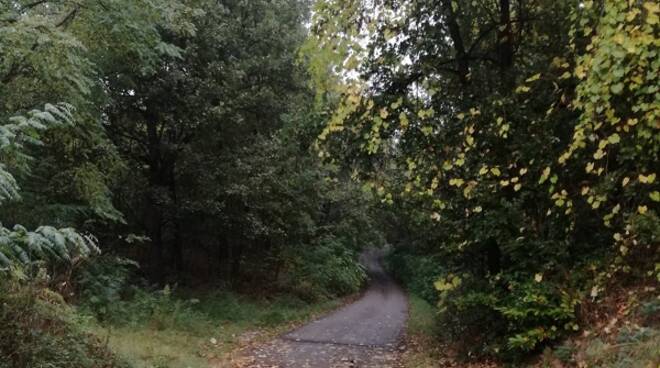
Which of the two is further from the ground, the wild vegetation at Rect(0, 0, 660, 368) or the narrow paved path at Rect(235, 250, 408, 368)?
the wild vegetation at Rect(0, 0, 660, 368)

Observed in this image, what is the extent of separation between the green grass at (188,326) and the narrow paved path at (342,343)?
86 cm

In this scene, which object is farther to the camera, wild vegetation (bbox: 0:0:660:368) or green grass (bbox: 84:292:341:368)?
green grass (bbox: 84:292:341:368)

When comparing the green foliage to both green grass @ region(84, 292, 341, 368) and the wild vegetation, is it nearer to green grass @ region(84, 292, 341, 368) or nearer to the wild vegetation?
the wild vegetation

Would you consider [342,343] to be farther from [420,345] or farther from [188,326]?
[188,326]

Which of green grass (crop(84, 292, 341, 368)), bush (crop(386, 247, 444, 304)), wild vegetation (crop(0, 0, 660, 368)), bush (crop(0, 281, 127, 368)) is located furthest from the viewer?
bush (crop(386, 247, 444, 304))

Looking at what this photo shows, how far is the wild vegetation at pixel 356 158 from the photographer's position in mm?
5852

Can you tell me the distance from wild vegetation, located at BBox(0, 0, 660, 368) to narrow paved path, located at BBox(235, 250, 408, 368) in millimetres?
970

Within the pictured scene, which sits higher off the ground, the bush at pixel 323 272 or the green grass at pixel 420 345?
the bush at pixel 323 272

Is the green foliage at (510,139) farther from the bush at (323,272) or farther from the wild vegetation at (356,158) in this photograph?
the bush at (323,272)

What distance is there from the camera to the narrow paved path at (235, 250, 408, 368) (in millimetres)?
10375

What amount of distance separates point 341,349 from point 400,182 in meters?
3.97

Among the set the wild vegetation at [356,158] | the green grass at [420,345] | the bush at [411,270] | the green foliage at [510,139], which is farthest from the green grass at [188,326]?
the bush at [411,270]

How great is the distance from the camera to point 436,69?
9766 millimetres

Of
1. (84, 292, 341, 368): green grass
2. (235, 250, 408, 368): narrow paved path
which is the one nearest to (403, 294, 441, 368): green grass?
(235, 250, 408, 368): narrow paved path
